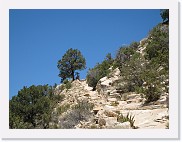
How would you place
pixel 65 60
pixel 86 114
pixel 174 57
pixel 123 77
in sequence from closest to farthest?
pixel 174 57
pixel 86 114
pixel 123 77
pixel 65 60

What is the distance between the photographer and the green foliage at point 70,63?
26.0 m

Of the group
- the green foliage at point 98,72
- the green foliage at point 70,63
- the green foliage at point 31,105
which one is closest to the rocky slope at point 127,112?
the green foliage at point 31,105

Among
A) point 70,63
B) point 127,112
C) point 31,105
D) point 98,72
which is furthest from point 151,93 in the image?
point 70,63

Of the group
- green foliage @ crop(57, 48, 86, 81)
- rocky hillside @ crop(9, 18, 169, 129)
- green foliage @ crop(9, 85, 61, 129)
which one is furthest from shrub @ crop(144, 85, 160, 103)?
green foliage @ crop(57, 48, 86, 81)

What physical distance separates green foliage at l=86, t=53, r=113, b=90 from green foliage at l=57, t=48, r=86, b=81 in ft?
17.9

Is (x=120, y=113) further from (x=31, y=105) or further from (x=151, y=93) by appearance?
(x=31, y=105)

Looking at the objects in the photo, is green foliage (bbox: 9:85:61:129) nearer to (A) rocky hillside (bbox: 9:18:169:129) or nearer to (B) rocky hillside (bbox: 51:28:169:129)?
(A) rocky hillside (bbox: 9:18:169:129)

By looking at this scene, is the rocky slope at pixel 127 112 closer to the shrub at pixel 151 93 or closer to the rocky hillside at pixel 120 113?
the rocky hillside at pixel 120 113

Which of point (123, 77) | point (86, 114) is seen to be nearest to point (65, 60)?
point (123, 77)

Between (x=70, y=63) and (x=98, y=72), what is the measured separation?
7.58 m

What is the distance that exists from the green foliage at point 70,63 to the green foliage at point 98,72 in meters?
5.45
